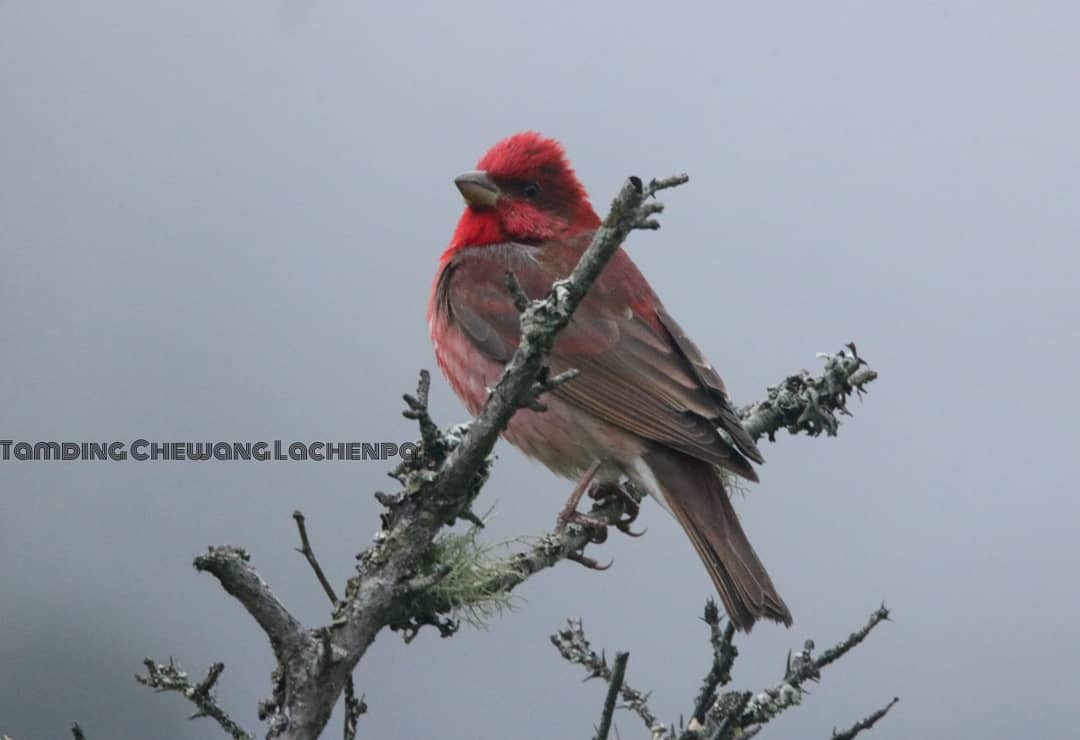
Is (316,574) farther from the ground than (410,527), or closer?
closer

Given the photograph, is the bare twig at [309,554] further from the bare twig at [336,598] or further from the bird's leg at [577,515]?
the bird's leg at [577,515]

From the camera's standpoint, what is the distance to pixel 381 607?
2754 millimetres

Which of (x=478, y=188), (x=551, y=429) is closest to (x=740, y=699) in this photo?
(x=551, y=429)

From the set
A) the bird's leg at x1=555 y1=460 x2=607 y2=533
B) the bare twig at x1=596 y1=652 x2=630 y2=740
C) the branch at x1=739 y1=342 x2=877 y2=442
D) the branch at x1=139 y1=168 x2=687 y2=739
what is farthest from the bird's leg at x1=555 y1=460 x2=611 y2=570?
the bare twig at x1=596 y1=652 x2=630 y2=740

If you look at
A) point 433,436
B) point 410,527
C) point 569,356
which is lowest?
point 410,527

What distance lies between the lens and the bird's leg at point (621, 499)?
509cm

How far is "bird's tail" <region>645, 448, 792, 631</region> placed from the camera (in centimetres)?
436

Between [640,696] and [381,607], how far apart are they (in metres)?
0.87

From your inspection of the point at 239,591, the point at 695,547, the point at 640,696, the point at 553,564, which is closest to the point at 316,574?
the point at 239,591

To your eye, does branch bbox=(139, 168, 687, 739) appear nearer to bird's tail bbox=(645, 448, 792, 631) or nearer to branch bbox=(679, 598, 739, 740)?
branch bbox=(679, 598, 739, 740)

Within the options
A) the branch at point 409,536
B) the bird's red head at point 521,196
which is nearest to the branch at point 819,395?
the bird's red head at point 521,196

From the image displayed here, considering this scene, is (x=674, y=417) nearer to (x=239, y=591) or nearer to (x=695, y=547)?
(x=695, y=547)

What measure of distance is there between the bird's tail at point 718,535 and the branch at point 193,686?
188 centimetres

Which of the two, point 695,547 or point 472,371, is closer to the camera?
point 695,547
